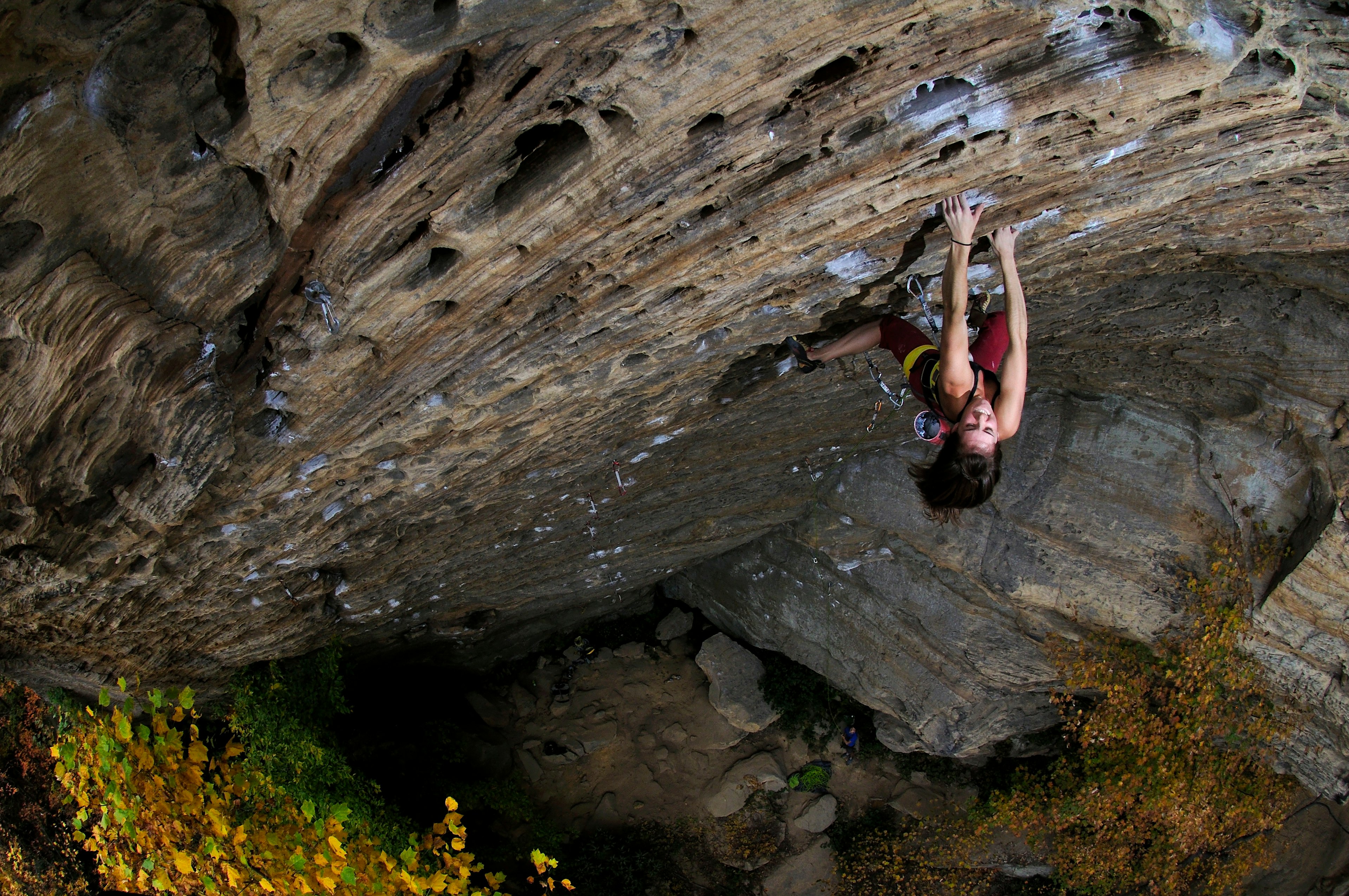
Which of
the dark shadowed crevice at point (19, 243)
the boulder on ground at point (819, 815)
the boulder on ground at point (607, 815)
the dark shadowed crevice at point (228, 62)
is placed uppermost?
the dark shadowed crevice at point (228, 62)

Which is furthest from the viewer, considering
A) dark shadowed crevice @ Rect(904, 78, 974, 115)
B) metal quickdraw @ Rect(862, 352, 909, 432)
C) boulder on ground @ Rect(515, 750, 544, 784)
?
boulder on ground @ Rect(515, 750, 544, 784)

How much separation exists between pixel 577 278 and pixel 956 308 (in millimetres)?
1857

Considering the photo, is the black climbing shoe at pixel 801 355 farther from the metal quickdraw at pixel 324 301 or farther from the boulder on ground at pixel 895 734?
the boulder on ground at pixel 895 734

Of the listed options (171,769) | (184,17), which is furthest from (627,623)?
(184,17)

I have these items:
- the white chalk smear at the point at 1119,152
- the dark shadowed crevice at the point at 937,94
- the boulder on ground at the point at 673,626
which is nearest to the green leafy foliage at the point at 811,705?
the boulder on ground at the point at 673,626

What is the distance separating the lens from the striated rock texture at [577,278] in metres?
2.94

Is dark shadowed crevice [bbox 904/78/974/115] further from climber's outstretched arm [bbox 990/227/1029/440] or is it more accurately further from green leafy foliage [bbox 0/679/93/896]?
green leafy foliage [bbox 0/679/93/896]

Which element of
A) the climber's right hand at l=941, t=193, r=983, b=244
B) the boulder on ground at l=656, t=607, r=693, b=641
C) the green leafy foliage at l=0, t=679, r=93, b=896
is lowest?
the boulder on ground at l=656, t=607, r=693, b=641

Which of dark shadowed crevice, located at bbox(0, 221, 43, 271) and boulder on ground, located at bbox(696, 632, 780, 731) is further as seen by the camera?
boulder on ground, located at bbox(696, 632, 780, 731)

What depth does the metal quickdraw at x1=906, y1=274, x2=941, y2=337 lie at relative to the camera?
4.28m

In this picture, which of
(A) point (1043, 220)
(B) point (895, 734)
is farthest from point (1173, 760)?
(A) point (1043, 220)

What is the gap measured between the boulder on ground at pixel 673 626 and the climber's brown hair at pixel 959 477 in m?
7.26

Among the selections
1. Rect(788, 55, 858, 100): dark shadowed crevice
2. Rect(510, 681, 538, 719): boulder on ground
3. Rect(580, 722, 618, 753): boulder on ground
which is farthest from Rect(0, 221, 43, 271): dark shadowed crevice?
Rect(580, 722, 618, 753): boulder on ground

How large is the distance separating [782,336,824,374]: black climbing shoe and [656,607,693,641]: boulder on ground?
617 cm
